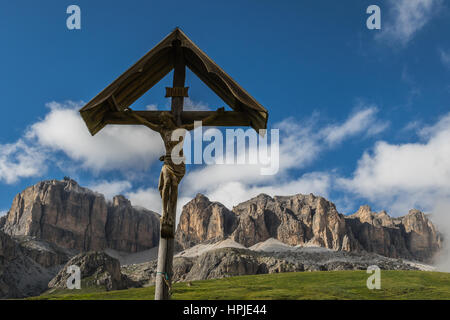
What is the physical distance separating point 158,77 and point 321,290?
256 ft

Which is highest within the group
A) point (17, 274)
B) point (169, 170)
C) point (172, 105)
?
point (172, 105)

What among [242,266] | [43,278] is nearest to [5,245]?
[43,278]

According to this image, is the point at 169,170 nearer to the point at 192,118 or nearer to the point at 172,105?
the point at 192,118

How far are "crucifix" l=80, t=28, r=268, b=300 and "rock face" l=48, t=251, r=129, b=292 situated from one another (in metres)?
140

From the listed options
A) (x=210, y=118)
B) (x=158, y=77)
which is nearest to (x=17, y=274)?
(x=158, y=77)

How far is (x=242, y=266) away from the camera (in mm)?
168000

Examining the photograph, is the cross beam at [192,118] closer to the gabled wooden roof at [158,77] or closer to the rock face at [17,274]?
the gabled wooden roof at [158,77]

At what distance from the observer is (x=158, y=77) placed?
7.98 metres

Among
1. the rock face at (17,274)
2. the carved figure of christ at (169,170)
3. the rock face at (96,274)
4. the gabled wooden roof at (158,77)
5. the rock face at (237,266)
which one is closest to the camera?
the carved figure of christ at (169,170)

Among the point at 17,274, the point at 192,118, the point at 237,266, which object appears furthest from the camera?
the point at 237,266

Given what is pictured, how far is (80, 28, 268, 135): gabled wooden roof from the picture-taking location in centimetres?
678

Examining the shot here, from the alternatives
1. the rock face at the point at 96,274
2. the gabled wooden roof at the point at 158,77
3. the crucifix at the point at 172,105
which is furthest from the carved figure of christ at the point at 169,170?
the rock face at the point at 96,274

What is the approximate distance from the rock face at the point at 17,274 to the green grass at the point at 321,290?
35.2 m

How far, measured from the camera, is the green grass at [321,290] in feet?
223
